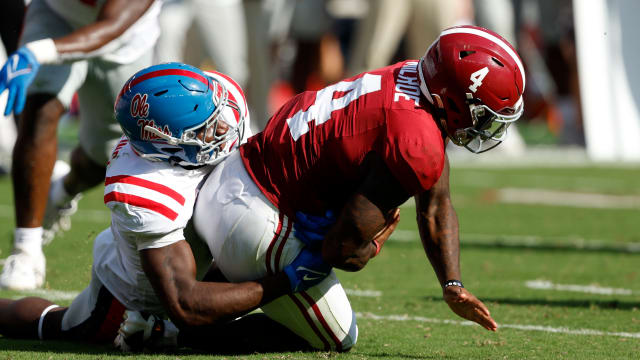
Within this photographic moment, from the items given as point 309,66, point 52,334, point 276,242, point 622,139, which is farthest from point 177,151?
point 309,66

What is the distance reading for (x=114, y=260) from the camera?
11.8ft

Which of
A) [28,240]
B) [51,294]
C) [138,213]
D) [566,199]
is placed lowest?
[566,199]

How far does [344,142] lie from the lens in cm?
329

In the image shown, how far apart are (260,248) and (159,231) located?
0.33 meters

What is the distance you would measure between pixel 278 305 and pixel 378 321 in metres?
0.67

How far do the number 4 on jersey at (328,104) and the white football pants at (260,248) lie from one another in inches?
9.2

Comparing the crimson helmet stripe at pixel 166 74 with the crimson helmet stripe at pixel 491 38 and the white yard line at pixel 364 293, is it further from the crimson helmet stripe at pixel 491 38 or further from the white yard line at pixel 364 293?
the white yard line at pixel 364 293

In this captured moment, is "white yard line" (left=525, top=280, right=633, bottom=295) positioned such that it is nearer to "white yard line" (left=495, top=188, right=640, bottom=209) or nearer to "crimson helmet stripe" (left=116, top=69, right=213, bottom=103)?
"crimson helmet stripe" (left=116, top=69, right=213, bottom=103)

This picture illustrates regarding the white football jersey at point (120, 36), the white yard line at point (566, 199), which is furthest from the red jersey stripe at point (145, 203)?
the white yard line at point (566, 199)

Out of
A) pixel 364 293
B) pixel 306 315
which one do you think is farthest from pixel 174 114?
pixel 364 293

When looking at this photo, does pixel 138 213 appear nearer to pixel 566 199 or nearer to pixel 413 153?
pixel 413 153

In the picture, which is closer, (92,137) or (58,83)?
(58,83)

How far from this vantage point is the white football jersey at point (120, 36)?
475 centimetres

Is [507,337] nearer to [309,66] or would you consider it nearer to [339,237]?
[339,237]
